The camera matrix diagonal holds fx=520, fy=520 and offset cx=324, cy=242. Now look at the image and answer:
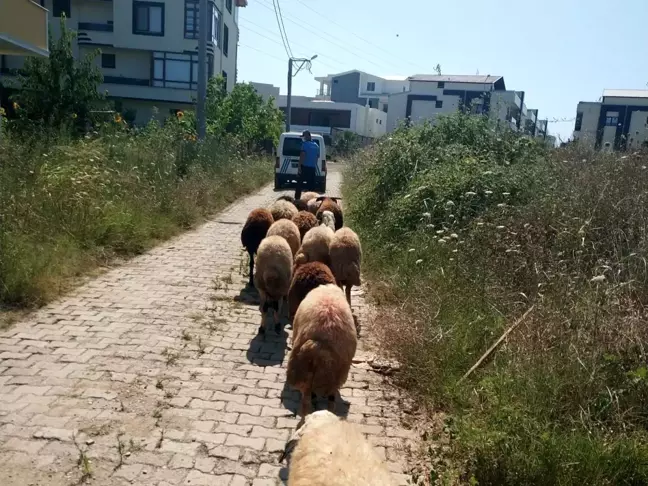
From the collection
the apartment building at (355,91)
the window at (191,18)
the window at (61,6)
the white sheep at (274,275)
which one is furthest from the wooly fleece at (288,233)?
the apartment building at (355,91)

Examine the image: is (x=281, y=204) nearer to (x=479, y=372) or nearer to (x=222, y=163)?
(x=479, y=372)

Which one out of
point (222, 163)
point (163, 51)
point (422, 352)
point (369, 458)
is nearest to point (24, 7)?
point (222, 163)

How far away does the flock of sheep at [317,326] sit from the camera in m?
2.35

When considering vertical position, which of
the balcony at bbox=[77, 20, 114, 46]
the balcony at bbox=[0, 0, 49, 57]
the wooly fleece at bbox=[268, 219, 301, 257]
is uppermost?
the balcony at bbox=[77, 20, 114, 46]

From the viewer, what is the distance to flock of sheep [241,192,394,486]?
2.35 meters

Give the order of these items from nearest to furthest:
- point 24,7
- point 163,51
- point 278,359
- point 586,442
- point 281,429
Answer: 1. point 586,442
2. point 281,429
3. point 278,359
4. point 24,7
5. point 163,51

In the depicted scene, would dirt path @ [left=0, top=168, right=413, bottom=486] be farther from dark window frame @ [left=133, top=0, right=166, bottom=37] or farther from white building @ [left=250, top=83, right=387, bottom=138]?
white building @ [left=250, top=83, right=387, bottom=138]

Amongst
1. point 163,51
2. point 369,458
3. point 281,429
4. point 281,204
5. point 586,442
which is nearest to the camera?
point 369,458

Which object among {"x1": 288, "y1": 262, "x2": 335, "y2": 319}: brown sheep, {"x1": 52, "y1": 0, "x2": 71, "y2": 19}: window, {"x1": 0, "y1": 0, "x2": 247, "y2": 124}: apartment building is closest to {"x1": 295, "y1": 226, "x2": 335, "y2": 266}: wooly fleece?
{"x1": 288, "y1": 262, "x2": 335, "y2": 319}: brown sheep

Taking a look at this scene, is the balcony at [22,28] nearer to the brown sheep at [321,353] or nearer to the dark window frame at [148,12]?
the brown sheep at [321,353]

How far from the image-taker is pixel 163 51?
36719 millimetres

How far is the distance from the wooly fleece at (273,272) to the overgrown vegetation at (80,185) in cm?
285

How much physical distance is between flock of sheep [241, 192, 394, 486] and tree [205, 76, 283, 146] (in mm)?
19525

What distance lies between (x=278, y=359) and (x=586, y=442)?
3.17m
